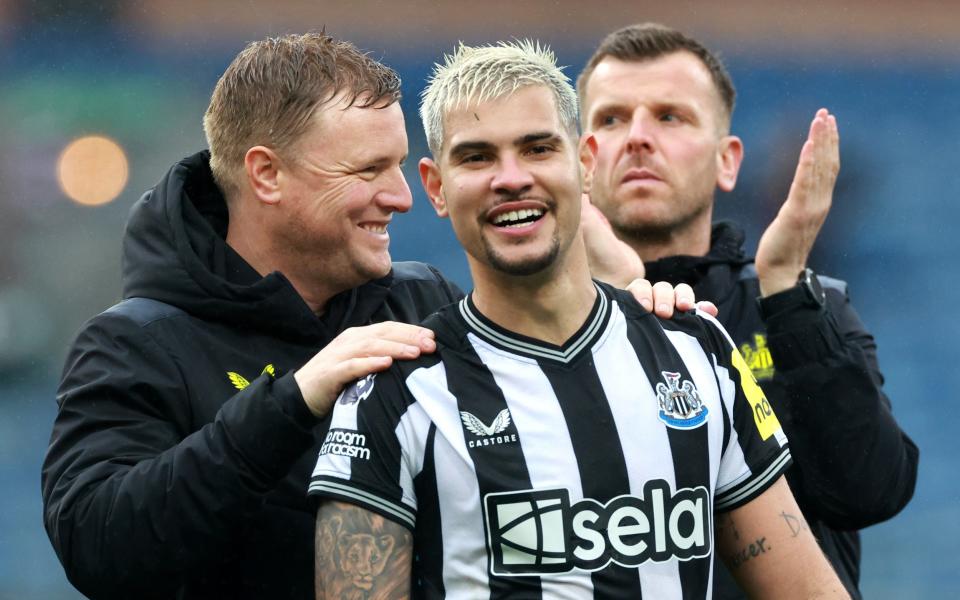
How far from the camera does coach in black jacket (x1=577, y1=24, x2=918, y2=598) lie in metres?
3.15

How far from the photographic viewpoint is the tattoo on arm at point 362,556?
225 centimetres

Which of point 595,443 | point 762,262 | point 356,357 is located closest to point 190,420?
point 356,357

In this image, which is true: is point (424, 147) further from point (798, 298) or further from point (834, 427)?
point (834, 427)

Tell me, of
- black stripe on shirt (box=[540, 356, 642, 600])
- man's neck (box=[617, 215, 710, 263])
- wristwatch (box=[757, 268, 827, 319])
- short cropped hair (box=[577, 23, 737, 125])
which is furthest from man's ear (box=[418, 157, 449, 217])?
short cropped hair (box=[577, 23, 737, 125])

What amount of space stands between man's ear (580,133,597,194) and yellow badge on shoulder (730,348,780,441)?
0.44 meters

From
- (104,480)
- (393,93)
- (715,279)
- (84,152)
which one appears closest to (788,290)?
(715,279)

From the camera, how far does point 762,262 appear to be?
3.28 metres

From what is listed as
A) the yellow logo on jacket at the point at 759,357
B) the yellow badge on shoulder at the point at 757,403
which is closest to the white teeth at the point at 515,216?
the yellow badge on shoulder at the point at 757,403

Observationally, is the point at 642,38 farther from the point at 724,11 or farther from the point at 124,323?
the point at 724,11

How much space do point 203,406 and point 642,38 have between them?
193 centimetres

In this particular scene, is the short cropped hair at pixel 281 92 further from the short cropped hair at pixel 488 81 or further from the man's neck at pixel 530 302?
the man's neck at pixel 530 302

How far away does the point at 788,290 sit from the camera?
3240 millimetres

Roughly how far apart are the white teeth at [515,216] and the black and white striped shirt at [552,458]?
18 centimetres

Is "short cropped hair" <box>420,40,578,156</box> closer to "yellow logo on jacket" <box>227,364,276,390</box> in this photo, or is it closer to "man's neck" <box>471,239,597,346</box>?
"man's neck" <box>471,239,597,346</box>
